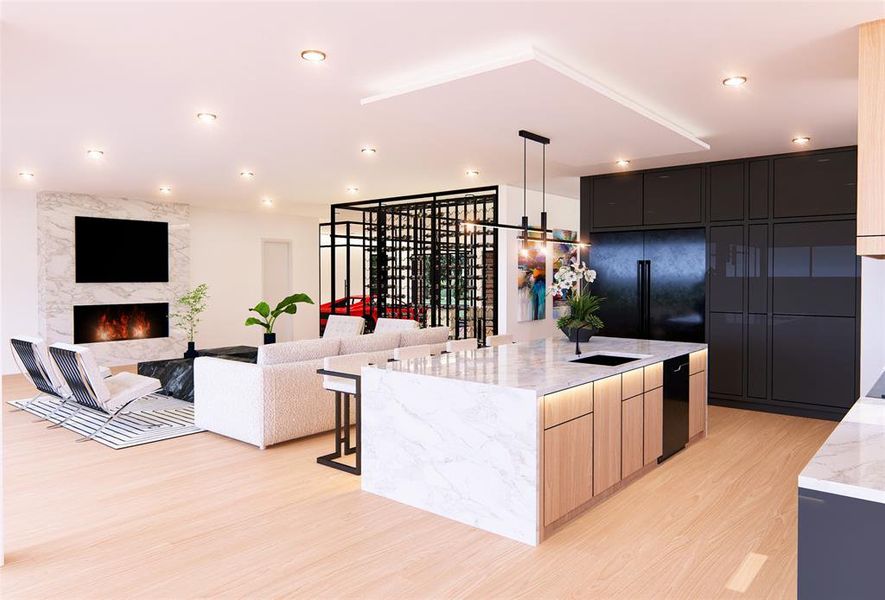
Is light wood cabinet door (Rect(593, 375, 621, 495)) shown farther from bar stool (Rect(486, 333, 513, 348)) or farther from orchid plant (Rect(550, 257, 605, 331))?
bar stool (Rect(486, 333, 513, 348))

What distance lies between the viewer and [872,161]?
9.26ft

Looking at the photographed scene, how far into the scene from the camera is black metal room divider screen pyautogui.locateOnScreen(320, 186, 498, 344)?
28.5ft

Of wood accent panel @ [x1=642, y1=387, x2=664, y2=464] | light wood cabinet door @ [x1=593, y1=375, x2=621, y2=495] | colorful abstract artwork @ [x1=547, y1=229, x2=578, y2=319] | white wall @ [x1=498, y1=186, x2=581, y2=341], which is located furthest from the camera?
colorful abstract artwork @ [x1=547, y1=229, x2=578, y2=319]

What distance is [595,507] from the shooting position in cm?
387

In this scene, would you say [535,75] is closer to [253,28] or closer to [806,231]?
[253,28]

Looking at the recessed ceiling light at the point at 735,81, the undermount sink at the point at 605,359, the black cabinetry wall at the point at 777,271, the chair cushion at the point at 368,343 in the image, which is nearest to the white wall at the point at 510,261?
the black cabinetry wall at the point at 777,271

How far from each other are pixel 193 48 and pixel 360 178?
4.36 metres

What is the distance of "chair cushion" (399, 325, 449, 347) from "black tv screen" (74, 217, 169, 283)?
604 centimetres

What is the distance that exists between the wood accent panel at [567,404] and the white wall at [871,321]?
153 inches

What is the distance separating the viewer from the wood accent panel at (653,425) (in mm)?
4422

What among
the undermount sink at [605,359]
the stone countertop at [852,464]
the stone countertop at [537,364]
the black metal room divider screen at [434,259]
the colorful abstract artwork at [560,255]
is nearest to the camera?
the stone countertop at [852,464]

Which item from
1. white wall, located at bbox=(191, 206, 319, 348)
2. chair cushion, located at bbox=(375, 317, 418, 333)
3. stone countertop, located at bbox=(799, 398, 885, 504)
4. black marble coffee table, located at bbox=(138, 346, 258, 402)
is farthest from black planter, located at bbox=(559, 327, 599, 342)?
white wall, located at bbox=(191, 206, 319, 348)

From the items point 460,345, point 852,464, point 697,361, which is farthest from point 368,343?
point 852,464

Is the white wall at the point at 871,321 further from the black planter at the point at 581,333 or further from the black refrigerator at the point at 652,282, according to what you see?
the black planter at the point at 581,333
